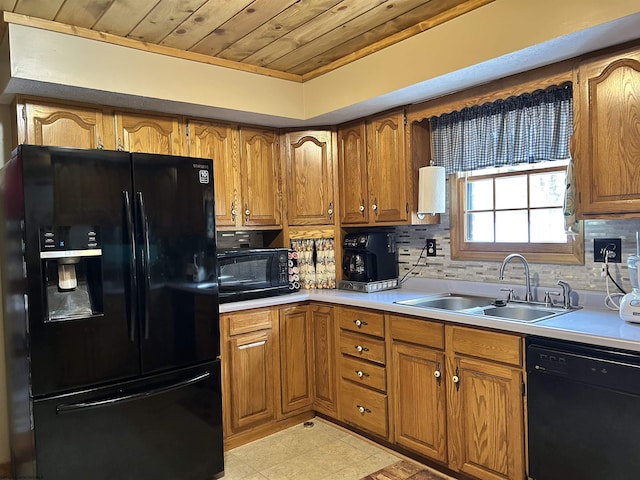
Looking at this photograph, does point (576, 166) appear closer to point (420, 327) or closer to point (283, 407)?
point (420, 327)

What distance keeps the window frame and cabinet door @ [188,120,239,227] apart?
141cm

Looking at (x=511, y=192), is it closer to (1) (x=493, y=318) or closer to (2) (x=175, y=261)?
(1) (x=493, y=318)

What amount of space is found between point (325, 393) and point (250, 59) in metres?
2.15

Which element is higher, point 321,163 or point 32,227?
point 321,163

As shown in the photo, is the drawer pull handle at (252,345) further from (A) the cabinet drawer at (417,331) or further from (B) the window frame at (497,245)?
(B) the window frame at (497,245)

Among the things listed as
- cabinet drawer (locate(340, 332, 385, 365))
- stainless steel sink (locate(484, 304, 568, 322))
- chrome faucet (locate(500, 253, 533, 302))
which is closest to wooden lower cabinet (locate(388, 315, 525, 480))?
cabinet drawer (locate(340, 332, 385, 365))

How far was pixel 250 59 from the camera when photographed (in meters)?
2.84

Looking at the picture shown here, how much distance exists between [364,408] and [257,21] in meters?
2.21

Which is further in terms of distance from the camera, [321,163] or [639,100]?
[321,163]

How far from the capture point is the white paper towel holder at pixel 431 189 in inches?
113

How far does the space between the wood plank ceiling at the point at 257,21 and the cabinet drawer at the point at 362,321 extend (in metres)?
1.50

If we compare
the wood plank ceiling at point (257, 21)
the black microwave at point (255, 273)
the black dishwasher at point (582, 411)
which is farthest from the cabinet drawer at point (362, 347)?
the wood plank ceiling at point (257, 21)

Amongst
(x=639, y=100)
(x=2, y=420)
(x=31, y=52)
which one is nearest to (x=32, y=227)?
(x=31, y=52)

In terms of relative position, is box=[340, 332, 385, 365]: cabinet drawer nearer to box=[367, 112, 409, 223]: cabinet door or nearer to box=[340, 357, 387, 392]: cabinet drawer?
box=[340, 357, 387, 392]: cabinet drawer
